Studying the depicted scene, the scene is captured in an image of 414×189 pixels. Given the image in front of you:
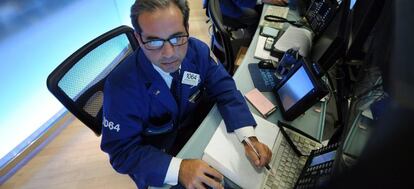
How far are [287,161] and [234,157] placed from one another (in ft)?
0.61

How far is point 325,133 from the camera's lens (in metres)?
1.03

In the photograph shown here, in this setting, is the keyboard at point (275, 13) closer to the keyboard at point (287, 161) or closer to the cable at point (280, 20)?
the cable at point (280, 20)

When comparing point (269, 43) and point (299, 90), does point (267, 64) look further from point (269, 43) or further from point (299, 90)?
point (299, 90)

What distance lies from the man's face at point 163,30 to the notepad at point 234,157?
0.32m

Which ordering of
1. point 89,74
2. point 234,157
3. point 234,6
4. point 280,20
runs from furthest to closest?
point 234,6, point 280,20, point 89,74, point 234,157

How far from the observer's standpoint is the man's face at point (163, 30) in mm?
755

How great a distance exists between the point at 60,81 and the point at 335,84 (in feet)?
3.89

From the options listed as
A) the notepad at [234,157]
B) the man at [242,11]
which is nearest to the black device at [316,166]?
the notepad at [234,157]

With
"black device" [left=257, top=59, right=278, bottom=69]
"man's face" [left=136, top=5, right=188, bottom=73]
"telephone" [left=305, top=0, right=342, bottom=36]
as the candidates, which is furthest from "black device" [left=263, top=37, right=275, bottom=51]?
"man's face" [left=136, top=5, right=188, bottom=73]

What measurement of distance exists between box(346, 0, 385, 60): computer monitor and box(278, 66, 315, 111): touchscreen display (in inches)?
9.6

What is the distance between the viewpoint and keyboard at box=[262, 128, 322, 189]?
2.64 feet

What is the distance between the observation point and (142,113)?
914 millimetres

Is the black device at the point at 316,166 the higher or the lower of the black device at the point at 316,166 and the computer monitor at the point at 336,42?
the lower

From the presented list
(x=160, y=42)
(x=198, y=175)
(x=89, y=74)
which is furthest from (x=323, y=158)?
(x=89, y=74)
